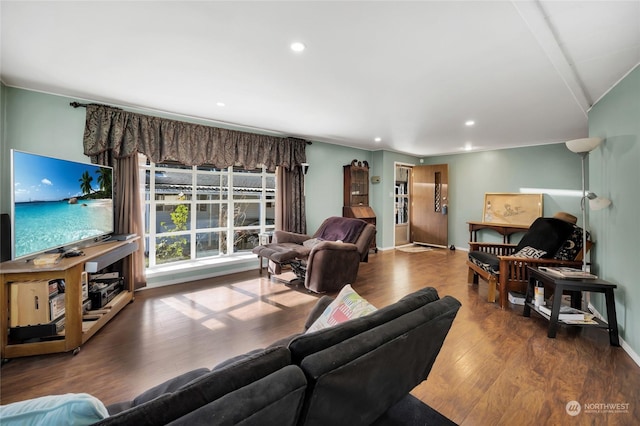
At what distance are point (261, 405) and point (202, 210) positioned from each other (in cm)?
414

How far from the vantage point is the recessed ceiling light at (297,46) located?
6.73 feet

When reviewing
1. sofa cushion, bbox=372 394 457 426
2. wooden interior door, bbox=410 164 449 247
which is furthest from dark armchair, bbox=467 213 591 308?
wooden interior door, bbox=410 164 449 247

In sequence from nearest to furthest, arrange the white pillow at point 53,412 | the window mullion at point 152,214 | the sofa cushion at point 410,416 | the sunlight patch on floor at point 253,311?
1. the white pillow at point 53,412
2. the sofa cushion at point 410,416
3. the sunlight patch on floor at point 253,311
4. the window mullion at point 152,214

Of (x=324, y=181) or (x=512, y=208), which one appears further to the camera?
(x=512, y=208)

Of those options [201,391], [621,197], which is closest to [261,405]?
[201,391]

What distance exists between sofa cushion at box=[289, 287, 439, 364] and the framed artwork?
19.3 feet

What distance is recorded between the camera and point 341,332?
983mm

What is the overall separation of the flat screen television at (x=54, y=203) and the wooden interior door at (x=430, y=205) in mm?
6492

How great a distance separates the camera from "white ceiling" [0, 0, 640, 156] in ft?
5.65

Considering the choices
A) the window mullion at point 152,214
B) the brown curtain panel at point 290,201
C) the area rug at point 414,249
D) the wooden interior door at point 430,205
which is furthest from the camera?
the wooden interior door at point 430,205

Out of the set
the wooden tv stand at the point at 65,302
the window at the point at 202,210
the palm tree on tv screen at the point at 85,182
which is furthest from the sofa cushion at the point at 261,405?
the window at the point at 202,210

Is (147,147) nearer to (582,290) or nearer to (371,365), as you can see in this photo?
(371,365)

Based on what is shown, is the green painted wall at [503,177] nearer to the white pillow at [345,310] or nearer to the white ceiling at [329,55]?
the white ceiling at [329,55]

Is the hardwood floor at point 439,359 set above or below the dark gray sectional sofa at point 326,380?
below
